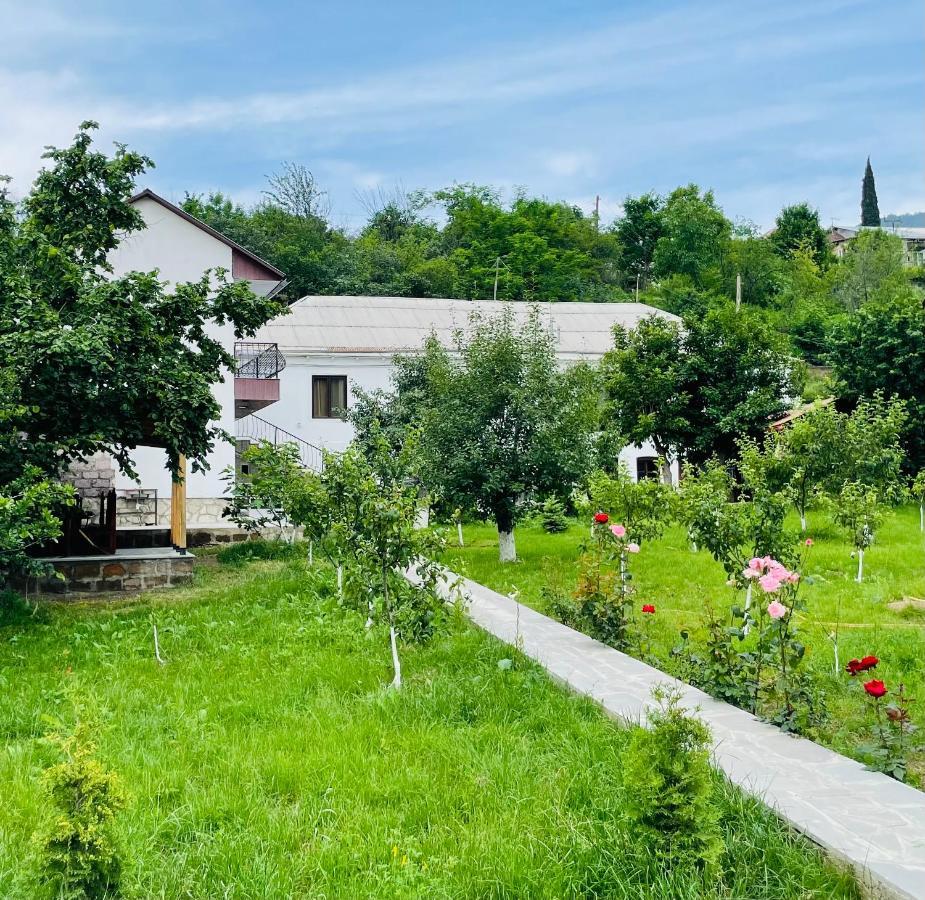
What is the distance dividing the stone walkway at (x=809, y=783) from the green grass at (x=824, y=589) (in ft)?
1.63

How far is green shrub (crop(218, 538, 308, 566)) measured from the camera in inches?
601

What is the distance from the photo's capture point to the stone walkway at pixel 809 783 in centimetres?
365

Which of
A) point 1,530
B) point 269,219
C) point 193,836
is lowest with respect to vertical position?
point 193,836

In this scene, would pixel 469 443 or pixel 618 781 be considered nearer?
pixel 618 781

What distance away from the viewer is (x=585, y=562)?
9.23 metres

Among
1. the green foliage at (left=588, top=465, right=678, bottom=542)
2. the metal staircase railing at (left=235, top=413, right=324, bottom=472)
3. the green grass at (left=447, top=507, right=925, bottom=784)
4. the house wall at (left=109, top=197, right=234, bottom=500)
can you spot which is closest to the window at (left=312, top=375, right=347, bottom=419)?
the metal staircase railing at (left=235, top=413, right=324, bottom=472)

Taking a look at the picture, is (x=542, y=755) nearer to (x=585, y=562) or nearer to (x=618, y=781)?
(x=618, y=781)

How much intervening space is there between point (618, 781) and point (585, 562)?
4716 millimetres

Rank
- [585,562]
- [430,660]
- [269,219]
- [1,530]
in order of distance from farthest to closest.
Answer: [269,219]
[585,562]
[1,530]
[430,660]

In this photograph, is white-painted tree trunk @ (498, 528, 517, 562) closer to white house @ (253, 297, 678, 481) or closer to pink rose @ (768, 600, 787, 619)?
white house @ (253, 297, 678, 481)

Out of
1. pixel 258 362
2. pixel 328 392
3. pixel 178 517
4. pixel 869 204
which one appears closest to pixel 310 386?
pixel 328 392

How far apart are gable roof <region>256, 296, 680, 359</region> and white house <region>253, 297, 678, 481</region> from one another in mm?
33

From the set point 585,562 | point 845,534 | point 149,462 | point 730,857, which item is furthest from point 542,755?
point 149,462

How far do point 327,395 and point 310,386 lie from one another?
1.95 feet
